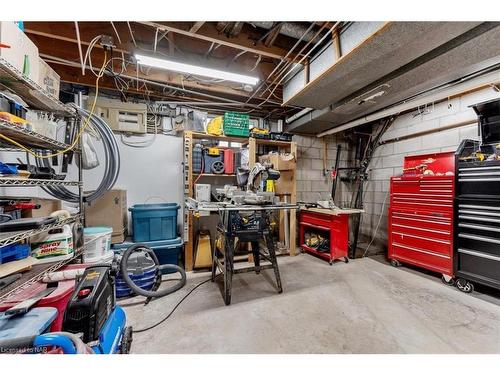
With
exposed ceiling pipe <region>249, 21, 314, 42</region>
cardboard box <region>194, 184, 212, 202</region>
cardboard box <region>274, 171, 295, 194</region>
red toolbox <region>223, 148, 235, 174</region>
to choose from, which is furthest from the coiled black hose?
cardboard box <region>274, 171, 295, 194</region>

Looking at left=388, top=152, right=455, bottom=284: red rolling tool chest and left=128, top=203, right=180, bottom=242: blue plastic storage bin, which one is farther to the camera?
left=128, top=203, right=180, bottom=242: blue plastic storage bin

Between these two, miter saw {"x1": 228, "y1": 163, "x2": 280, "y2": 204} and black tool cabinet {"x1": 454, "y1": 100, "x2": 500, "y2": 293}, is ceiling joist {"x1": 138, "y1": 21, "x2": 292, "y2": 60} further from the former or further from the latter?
black tool cabinet {"x1": 454, "y1": 100, "x2": 500, "y2": 293}

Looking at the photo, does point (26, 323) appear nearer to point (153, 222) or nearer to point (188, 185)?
point (153, 222)

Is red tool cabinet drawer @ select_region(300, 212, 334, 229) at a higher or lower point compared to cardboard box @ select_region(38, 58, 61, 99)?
lower

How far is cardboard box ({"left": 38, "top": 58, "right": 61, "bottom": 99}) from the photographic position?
5.50 feet

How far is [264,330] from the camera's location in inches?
66.3

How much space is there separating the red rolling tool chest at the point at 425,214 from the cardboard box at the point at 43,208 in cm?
433

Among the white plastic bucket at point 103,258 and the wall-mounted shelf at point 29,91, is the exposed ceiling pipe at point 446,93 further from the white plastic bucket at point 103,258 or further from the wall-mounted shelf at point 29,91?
the white plastic bucket at point 103,258

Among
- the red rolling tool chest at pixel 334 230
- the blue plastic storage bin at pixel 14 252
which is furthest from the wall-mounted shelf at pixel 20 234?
the red rolling tool chest at pixel 334 230

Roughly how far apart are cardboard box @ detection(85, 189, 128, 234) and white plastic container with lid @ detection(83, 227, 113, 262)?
0.35m

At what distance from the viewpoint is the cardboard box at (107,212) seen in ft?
8.26
